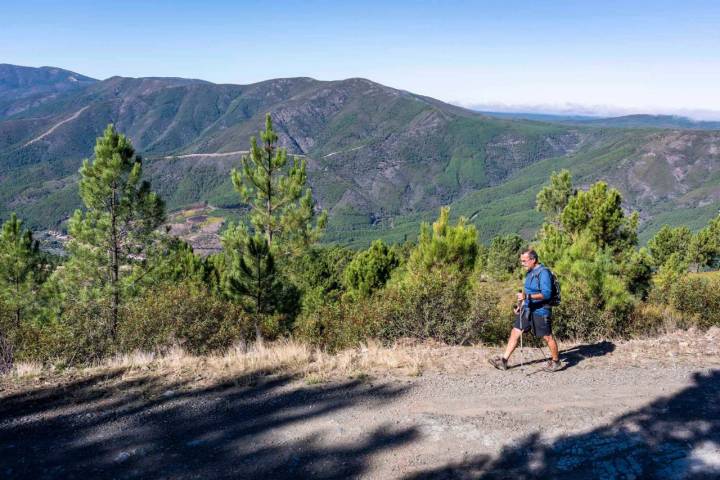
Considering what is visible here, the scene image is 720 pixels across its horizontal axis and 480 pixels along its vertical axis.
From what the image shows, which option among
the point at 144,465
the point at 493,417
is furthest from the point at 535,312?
the point at 144,465

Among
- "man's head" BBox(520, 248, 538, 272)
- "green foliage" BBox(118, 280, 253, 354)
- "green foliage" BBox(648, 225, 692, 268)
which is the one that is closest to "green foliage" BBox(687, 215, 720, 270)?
"green foliage" BBox(648, 225, 692, 268)

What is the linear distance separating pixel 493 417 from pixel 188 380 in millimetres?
4885

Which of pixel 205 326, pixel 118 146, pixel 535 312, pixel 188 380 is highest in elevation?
pixel 118 146

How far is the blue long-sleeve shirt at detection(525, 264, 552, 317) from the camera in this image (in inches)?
330

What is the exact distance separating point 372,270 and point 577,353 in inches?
919

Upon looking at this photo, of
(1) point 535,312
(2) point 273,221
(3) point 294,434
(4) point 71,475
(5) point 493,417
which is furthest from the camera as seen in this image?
(2) point 273,221

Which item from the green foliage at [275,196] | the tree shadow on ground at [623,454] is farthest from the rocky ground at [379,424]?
the green foliage at [275,196]

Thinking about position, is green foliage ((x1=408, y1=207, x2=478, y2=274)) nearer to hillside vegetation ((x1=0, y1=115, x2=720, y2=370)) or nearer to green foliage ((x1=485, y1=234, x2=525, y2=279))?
hillside vegetation ((x1=0, y1=115, x2=720, y2=370))

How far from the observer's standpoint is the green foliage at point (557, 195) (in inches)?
1441

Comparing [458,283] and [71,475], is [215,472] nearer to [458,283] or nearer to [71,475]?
[71,475]

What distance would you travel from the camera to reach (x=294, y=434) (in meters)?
5.98

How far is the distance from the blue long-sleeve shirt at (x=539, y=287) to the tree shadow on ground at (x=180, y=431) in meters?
2.96

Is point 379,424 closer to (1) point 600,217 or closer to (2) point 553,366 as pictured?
(2) point 553,366

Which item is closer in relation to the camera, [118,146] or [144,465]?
[144,465]
